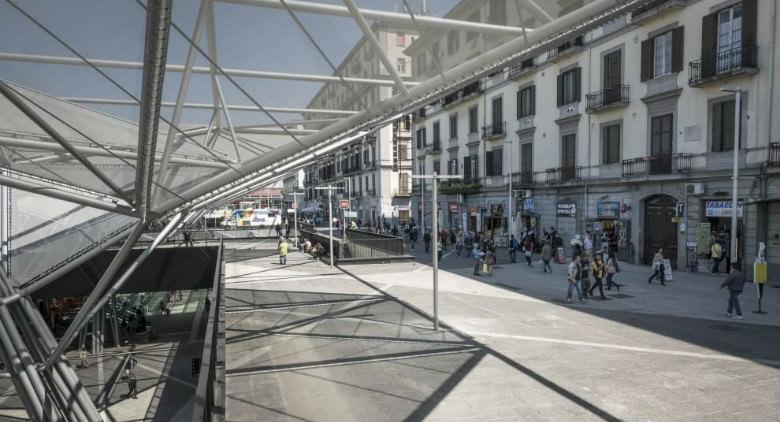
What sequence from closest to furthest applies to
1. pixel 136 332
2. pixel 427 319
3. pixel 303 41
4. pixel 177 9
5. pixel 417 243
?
pixel 177 9, pixel 303 41, pixel 427 319, pixel 136 332, pixel 417 243

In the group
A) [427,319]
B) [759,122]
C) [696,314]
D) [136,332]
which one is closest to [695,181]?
[759,122]

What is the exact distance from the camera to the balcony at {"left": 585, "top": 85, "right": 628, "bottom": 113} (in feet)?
78.6

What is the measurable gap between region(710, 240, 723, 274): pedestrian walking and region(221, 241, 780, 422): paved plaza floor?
2597mm

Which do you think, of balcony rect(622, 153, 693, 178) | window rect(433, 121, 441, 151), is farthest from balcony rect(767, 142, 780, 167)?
window rect(433, 121, 441, 151)

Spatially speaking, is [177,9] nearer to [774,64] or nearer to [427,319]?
[427,319]

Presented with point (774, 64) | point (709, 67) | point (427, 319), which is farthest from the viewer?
point (709, 67)

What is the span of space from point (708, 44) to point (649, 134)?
4.61m

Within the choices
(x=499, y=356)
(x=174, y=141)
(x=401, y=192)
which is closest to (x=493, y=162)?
(x=401, y=192)

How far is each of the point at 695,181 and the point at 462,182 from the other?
20.3 metres

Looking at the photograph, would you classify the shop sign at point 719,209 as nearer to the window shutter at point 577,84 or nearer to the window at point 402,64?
the window shutter at point 577,84

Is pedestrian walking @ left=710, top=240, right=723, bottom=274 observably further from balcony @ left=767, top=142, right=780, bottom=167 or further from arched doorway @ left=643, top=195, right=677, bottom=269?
balcony @ left=767, top=142, right=780, bottom=167

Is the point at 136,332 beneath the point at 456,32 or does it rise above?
beneath

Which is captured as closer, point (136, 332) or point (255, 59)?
point (255, 59)

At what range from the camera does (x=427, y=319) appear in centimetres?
1302
